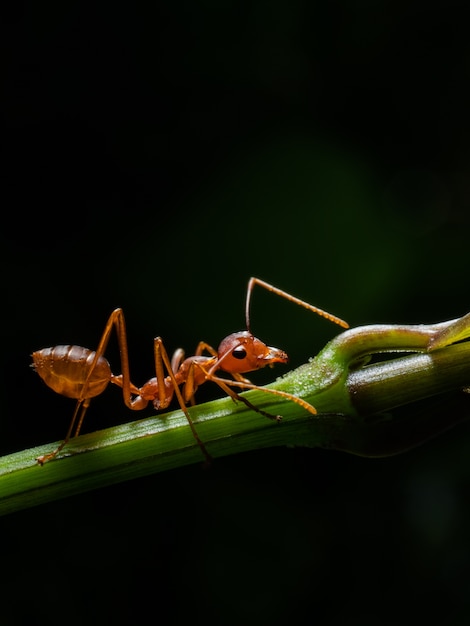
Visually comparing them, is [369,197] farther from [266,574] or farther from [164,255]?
[266,574]

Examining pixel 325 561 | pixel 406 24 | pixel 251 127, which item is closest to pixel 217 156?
pixel 251 127

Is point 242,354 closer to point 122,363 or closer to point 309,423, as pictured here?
point 122,363

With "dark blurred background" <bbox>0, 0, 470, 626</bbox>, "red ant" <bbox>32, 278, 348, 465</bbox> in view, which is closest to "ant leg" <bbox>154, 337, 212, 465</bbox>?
"red ant" <bbox>32, 278, 348, 465</bbox>

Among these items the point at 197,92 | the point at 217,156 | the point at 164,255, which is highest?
the point at 197,92

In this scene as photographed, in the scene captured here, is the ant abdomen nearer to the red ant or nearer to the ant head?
the red ant

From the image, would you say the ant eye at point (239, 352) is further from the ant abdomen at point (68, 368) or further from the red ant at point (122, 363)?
the ant abdomen at point (68, 368)

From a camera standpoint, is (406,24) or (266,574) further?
(406,24)
